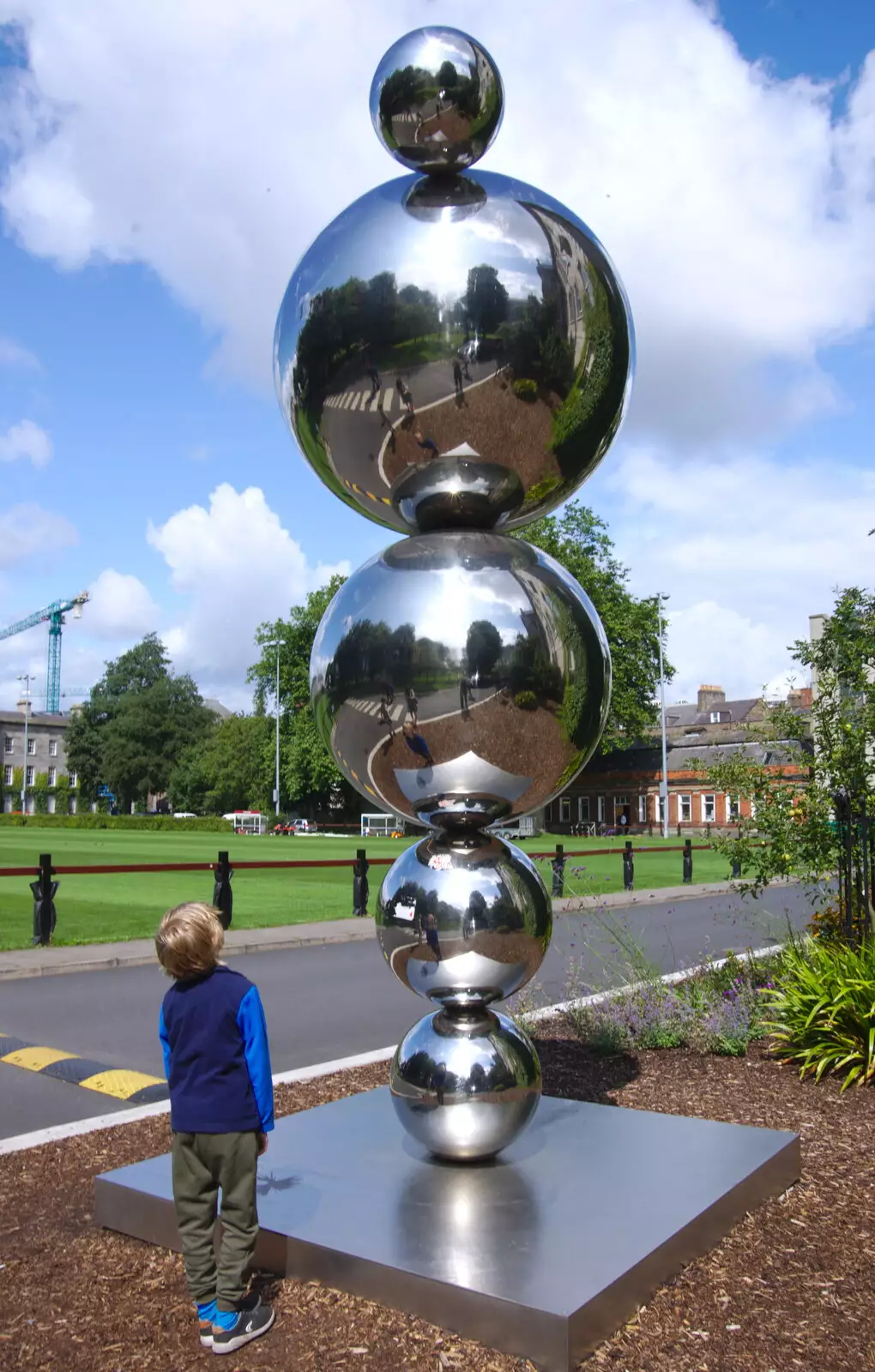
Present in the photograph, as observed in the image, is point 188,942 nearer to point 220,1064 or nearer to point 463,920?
point 220,1064

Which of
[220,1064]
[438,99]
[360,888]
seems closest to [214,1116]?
[220,1064]

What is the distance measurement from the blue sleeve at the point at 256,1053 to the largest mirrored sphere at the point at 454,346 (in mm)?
1926

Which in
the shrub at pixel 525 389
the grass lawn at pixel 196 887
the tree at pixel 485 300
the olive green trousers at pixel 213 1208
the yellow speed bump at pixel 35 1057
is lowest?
the grass lawn at pixel 196 887

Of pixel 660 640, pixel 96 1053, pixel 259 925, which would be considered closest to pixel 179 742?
pixel 660 640

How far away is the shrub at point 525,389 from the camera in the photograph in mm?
4039

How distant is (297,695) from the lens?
2491 inches

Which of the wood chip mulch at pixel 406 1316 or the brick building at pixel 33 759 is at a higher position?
the brick building at pixel 33 759

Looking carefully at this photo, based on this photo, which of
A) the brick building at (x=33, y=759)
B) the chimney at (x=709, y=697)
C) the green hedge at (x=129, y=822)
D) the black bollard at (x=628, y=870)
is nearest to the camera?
the black bollard at (x=628, y=870)

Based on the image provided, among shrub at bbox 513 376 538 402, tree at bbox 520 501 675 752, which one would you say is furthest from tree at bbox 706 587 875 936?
tree at bbox 520 501 675 752

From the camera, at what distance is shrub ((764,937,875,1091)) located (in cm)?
646

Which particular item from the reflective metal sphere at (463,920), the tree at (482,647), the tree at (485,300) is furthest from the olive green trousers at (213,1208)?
the tree at (485,300)

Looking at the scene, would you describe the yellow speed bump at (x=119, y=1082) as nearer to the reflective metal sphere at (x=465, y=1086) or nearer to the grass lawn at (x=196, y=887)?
the reflective metal sphere at (x=465, y=1086)

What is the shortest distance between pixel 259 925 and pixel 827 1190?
12.4 m

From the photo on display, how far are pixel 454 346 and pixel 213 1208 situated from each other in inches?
113
